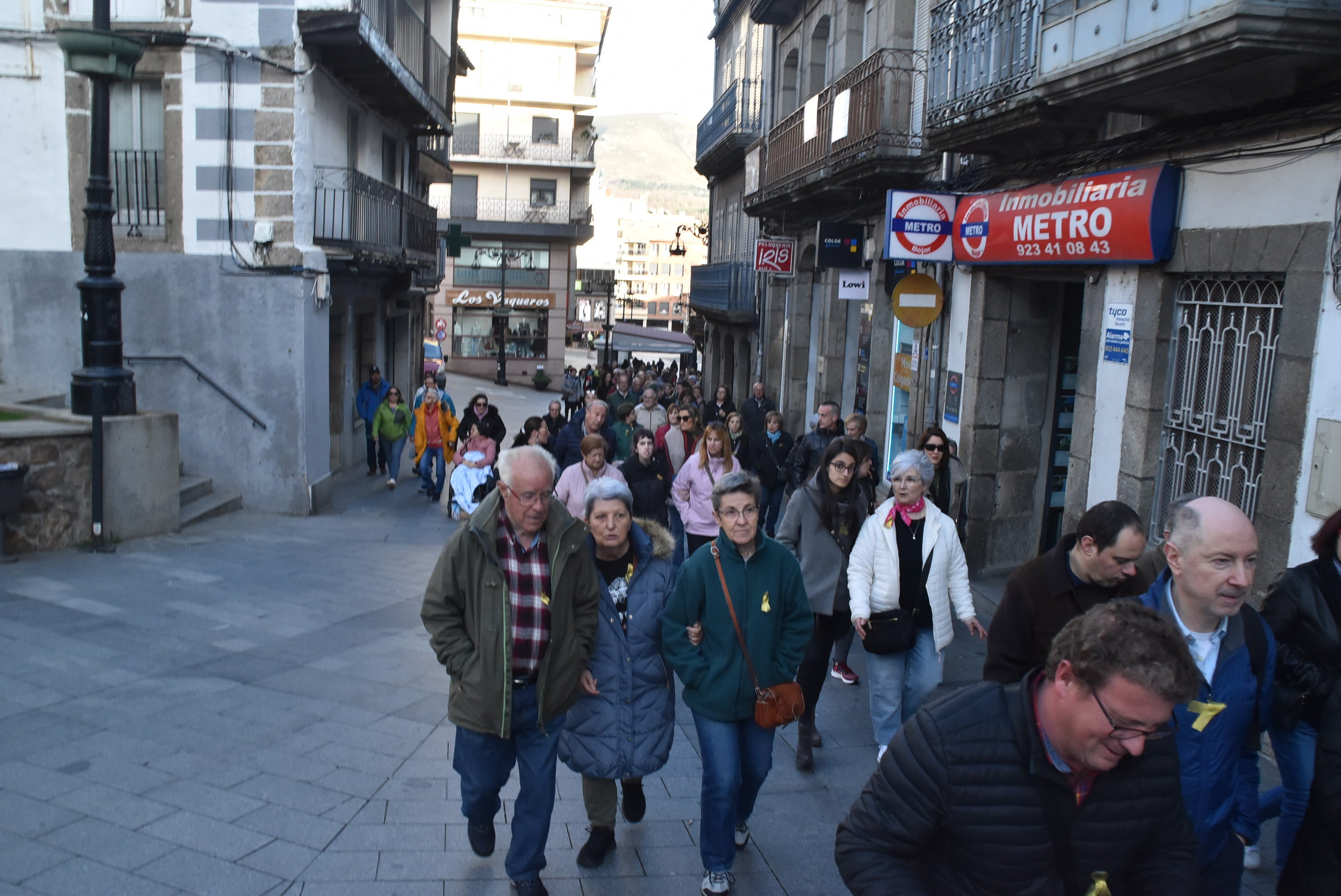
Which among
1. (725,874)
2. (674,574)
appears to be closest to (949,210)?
Answer: (674,574)

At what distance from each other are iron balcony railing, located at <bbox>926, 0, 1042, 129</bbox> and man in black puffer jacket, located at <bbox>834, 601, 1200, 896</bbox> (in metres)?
7.82

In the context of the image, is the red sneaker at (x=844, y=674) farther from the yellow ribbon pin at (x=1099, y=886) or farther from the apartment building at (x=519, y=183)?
the apartment building at (x=519, y=183)

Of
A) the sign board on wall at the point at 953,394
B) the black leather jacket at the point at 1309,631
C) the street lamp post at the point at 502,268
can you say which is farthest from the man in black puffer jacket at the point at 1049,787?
the street lamp post at the point at 502,268

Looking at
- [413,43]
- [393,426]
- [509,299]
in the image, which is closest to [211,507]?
[393,426]

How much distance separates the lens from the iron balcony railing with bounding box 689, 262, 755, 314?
1023 inches

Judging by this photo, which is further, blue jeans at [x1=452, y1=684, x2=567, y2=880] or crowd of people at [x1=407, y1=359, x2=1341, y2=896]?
blue jeans at [x1=452, y1=684, x2=567, y2=880]

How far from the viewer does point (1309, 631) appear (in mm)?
4043

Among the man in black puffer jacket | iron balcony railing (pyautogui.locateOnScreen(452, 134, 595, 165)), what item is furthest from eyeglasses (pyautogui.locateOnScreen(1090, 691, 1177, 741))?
iron balcony railing (pyautogui.locateOnScreen(452, 134, 595, 165))

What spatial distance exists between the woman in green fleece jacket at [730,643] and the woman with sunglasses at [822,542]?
4.51 ft

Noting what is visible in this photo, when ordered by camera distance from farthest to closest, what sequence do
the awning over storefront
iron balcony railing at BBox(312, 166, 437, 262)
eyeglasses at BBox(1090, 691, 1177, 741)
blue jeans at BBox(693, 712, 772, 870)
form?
the awning over storefront
iron balcony railing at BBox(312, 166, 437, 262)
blue jeans at BBox(693, 712, 772, 870)
eyeglasses at BBox(1090, 691, 1177, 741)

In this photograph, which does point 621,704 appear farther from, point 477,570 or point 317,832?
point 317,832

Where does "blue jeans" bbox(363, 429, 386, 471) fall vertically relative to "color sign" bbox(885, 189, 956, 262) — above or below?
below

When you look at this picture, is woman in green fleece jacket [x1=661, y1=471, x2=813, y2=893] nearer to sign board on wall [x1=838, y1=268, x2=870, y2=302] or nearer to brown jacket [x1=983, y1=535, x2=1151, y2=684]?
brown jacket [x1=983, y1=535, x2=1151, y2=684]

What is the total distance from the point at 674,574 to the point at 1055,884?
264 centimetres
